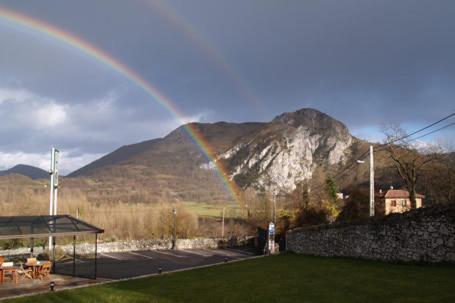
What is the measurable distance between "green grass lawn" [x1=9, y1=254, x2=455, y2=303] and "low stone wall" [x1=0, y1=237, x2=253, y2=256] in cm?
1702

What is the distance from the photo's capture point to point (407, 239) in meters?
14.2

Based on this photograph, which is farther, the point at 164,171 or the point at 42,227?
the point at 164,171

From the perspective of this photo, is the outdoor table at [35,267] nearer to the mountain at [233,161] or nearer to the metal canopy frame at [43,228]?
the metal canopy frame at [43,228]

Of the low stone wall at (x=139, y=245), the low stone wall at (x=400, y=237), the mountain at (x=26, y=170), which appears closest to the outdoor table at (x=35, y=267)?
the low stone wall at (x=139, y=245)

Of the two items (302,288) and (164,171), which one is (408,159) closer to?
(302,288)

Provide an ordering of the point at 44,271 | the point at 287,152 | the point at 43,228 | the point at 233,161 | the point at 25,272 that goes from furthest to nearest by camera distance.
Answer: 1. the point at 233,161
2. the point at 287,152
3. the point at 43,228
4. the point at 44,271
5. the point at 25,272

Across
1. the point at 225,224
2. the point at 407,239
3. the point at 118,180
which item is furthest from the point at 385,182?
the point at 118,180

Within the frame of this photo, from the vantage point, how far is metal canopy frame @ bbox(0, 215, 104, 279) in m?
17.4

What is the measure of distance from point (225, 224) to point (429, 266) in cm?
4525

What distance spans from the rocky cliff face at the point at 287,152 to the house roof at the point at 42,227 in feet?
237

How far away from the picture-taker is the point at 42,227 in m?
18.4

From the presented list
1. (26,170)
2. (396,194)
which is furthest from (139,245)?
(26,170)

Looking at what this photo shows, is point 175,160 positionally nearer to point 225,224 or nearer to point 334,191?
point 225,224

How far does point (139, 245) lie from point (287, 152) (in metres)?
84.5
